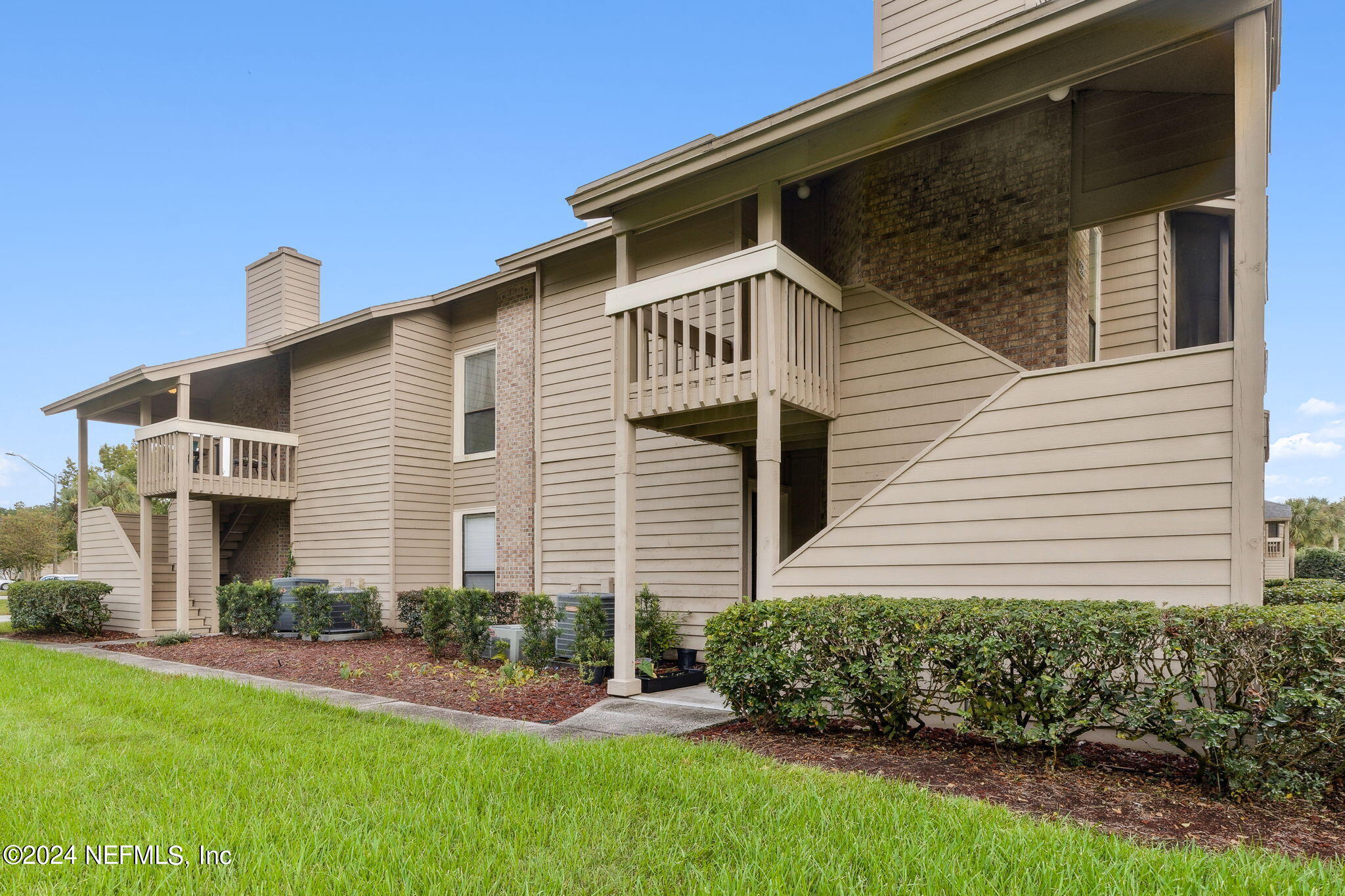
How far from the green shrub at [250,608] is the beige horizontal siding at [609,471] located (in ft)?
16.0

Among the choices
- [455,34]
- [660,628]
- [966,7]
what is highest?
[455,34]

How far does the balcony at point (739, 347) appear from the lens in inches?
274

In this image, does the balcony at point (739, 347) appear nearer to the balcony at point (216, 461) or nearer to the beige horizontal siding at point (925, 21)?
the beige horizontal siding at point (925, 21)

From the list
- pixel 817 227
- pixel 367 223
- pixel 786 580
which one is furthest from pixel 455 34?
pixel 786 580

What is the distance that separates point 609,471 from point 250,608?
6.92 m

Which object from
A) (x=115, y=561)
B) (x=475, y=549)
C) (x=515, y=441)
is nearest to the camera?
(x=515, y=441)

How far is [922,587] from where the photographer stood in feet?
20.1

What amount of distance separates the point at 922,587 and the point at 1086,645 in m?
1.67

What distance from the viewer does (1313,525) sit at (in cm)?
3959

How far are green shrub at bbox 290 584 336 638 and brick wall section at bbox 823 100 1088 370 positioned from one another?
939 cm

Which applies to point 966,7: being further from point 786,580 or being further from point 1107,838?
point 1107,838

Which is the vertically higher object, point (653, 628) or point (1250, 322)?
point (1250, 322)

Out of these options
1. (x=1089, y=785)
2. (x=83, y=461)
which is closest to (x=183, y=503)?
(x=83, y=461)

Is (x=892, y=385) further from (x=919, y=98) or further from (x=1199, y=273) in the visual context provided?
(x=1199, y=273)
